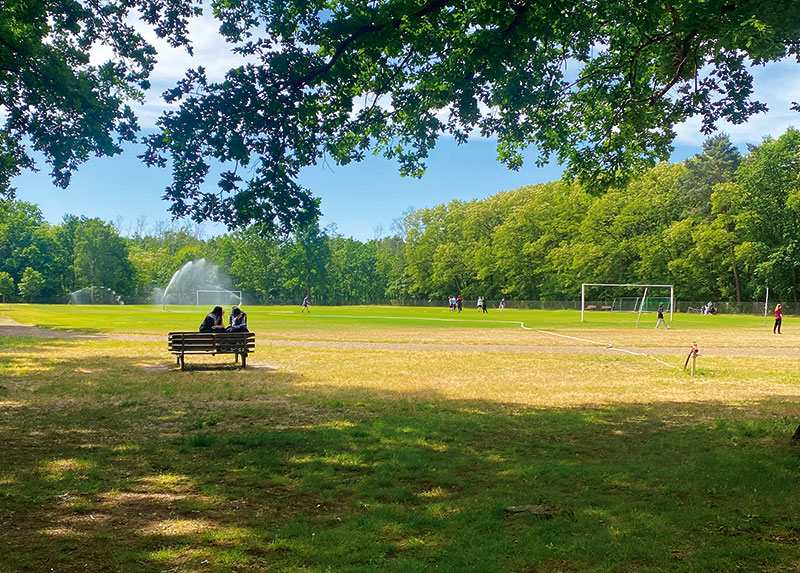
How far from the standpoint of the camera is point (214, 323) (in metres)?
16.8

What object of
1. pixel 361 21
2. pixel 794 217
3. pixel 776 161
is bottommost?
pixel 361 21

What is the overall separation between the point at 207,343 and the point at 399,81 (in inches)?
317

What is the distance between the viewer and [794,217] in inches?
2459

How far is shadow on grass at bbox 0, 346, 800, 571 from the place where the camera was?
422cm

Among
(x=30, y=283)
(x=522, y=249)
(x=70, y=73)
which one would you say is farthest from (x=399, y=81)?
(x=30, y=283)

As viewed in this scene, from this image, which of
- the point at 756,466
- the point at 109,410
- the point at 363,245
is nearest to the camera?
the point at 756,466

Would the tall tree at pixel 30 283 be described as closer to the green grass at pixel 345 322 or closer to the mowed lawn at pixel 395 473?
the green grass at pixel 345 322

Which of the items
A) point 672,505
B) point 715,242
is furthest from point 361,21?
point 715,242

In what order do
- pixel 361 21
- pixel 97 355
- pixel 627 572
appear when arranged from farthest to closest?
pixel 97 355, pixel 361 21, pixel 627 572

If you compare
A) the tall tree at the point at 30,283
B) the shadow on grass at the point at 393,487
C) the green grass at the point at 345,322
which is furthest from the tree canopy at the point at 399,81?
the tall tree at the point at 30,283

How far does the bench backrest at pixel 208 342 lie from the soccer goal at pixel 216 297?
90.3m

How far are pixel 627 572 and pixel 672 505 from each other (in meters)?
1.50

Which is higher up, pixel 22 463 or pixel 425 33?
pixel 425 33

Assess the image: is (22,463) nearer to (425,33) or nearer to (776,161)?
(425,33)
